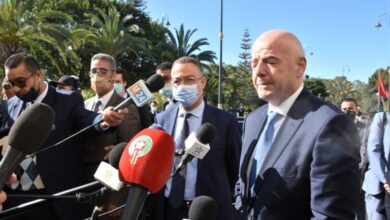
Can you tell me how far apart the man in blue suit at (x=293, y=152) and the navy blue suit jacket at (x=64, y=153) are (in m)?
1.51

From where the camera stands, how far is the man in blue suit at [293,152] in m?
1.85

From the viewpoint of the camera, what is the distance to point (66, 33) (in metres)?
19.9

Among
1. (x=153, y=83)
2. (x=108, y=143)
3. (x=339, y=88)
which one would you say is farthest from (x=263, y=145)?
(x=339, y=88)

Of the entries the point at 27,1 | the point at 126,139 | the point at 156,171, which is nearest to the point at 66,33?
the point at 27,1

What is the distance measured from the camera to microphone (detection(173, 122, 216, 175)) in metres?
2.05

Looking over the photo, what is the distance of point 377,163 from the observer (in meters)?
4.47

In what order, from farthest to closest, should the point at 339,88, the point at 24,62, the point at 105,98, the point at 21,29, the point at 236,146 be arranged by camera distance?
the point at 339,88 → the point at 21,29 → the point at 105,98 → the point at 236,146 → the point at 24,62

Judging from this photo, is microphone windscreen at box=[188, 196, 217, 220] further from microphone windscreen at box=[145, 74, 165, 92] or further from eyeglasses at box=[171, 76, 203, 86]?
eyeglasses at box=[171, 76, 203, 86]

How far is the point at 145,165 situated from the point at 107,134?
2721mm

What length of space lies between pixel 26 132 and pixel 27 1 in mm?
19833

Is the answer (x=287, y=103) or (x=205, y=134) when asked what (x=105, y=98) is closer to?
(x=205, y=134)

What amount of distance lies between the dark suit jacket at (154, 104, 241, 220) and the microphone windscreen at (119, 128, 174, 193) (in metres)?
1.85

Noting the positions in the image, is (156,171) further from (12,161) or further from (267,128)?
(267,128)

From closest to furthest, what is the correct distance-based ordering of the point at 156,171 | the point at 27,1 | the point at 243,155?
1. the point at 156,171
2. the point at 243,155
3. the point at 27,1
